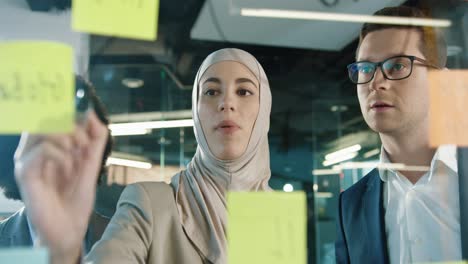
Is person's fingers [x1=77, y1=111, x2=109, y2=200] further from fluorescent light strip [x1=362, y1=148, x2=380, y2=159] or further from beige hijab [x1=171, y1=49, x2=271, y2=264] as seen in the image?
fluorescent light strip [x1=362, y1=148, x2=380, y2=159]

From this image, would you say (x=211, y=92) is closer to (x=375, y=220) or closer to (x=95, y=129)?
(x=95, y=129)

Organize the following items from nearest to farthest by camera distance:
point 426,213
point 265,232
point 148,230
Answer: point 265,232 < point 148,230 < point 426,213

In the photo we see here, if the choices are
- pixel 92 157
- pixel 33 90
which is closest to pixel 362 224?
pixel 92 157

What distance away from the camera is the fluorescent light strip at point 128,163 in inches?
33.4

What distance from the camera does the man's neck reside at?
40.6 inches

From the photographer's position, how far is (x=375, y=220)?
1.03 metres

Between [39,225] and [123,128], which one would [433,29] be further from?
[39,225]

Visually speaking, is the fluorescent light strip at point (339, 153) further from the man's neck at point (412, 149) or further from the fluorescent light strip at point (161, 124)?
the fluorescent light strip at point (161, 124)

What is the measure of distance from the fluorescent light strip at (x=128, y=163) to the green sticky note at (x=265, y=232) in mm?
202

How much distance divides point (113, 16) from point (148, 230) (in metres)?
0.37

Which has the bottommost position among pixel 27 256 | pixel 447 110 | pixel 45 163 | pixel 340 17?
pixel 27 256

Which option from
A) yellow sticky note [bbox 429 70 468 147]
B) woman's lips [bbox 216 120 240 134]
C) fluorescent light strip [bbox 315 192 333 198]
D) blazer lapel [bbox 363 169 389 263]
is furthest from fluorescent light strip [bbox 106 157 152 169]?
yellow sticky note [bbox 429 70 468 147]

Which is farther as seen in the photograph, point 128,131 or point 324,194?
point 324,194

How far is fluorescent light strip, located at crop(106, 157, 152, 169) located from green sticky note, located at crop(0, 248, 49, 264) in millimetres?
195
